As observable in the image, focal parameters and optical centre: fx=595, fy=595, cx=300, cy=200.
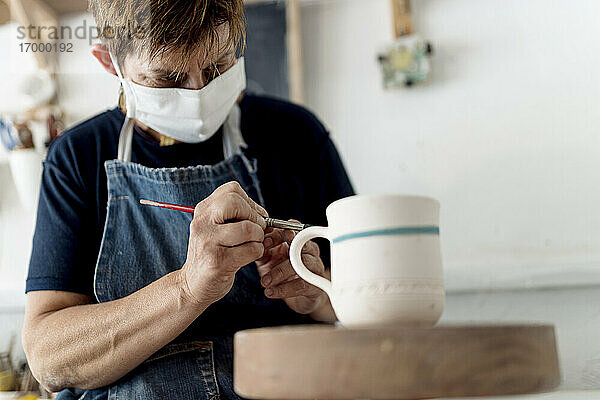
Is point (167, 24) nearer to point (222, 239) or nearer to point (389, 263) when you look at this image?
point (222, 239)

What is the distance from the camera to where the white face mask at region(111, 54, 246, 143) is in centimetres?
73

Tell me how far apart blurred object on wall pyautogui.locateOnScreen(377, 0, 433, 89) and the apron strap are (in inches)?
15.3

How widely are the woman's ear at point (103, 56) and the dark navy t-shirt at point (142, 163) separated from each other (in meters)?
0.09

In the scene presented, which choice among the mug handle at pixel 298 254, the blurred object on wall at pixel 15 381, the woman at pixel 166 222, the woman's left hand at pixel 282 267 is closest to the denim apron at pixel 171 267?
the woman at pixel 166 222

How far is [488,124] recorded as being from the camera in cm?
112

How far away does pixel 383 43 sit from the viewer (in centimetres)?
120

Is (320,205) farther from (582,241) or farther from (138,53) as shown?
(582,241)

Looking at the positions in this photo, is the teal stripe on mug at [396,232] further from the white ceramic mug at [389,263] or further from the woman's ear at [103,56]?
the woman's ear at [103,56]

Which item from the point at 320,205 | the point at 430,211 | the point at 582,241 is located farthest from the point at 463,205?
the point at 430,211

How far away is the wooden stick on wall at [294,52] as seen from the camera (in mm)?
1196

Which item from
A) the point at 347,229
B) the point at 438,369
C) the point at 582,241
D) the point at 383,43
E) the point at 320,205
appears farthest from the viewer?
the point at 383,43

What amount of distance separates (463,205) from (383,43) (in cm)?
36

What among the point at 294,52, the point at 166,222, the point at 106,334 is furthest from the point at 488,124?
the point at 106,334

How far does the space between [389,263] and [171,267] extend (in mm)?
381
